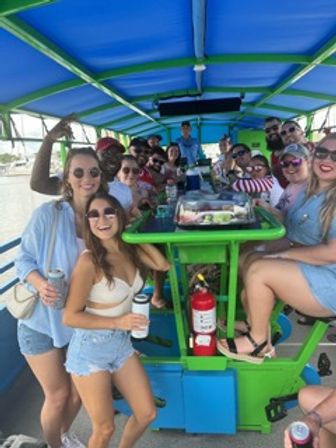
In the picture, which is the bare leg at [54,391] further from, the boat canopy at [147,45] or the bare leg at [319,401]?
the boat canopy at [147,45]

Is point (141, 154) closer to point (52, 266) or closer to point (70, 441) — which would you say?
point (52, 266)

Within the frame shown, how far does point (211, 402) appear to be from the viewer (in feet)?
7.63

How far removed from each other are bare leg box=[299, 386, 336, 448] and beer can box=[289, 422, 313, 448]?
1.20ft

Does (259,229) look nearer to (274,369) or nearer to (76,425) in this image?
(274,369)

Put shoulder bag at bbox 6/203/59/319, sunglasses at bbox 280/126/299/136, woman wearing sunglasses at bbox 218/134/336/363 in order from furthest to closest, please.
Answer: sunglasses at bbox 280/126/299/136, woman wearing sunglasses at bbox 218/134/336/363, shoulder bag at bbox 6/203/59/319

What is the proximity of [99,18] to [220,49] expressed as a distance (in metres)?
1.76

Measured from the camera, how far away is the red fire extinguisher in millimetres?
2213

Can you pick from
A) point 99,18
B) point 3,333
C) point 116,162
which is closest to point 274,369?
point 116,162

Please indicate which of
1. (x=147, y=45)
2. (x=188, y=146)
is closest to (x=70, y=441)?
(x=147, y=45)

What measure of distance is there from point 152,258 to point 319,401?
→ 3.53 feet

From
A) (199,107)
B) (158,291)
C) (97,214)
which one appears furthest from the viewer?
(199,107)

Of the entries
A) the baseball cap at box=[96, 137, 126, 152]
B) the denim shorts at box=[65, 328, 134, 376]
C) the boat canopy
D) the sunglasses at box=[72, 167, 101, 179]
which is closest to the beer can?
the denim shorts at box=[65, 328, 134, 376]

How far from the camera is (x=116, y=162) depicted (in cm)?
299

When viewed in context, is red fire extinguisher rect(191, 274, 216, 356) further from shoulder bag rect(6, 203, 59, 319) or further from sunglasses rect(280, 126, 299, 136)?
sunglasses rect(280, 126, 299, 136)
